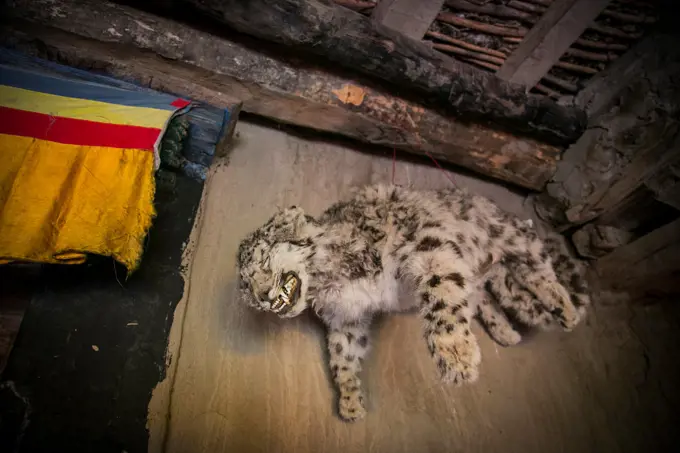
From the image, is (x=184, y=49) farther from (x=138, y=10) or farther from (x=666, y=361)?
(x=666, y=361)

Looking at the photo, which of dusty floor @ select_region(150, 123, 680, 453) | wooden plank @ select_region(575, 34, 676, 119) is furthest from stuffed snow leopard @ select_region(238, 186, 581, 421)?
wooden plank @ select_region(575, 34, 676, 119)

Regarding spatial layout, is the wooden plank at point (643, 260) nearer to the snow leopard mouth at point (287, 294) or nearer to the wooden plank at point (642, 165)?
the wooden plank at point (642, 165)

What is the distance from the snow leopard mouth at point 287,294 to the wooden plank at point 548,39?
2.90 meters

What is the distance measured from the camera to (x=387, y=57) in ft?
9.57

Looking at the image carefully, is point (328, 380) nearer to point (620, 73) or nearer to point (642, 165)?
point (642, 165)

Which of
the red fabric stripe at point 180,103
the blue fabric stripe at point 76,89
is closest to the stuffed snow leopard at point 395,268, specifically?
the red fabric stripe at point 180,103

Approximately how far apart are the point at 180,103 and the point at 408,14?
212 cm

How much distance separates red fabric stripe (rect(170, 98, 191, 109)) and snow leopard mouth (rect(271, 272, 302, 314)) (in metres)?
1.29

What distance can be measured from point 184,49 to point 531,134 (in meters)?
3.14

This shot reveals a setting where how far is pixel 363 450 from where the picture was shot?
2.42 meters

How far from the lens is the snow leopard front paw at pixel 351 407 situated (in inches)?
95.3

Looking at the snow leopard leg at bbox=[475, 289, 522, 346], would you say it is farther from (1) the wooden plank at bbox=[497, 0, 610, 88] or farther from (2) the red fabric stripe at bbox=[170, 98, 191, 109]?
(2) the red fabric stripe at bbox=[170, 98, 191, 109]

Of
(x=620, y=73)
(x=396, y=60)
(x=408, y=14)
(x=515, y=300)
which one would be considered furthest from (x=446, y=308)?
(x=620, y=73)

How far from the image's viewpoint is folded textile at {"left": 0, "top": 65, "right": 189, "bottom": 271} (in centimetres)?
179
